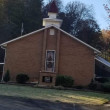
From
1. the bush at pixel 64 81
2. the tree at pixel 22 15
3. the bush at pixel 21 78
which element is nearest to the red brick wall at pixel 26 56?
the bush at pixel 21 78

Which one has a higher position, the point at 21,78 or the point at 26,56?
the point at 26,56

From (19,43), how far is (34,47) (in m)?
1.97

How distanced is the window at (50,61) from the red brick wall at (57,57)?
0.58 meters

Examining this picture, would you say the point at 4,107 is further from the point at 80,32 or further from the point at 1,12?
the point at 80,32

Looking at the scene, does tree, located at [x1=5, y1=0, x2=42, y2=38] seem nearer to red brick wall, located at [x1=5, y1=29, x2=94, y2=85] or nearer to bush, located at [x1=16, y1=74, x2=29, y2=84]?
red brick wall, located at [x1=5, y1=29, x2=94, y2=85]

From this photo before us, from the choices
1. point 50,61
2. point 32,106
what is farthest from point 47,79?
point 32,106

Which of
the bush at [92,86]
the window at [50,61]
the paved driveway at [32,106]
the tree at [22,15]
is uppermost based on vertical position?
the tree at [22,15]

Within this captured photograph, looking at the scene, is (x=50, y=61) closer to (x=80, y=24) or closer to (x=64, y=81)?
(x=64, y=81)

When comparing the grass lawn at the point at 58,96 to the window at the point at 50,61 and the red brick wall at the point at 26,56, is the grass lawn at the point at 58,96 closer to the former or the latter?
the window at the point at 50,61

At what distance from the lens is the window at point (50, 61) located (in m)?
33.4

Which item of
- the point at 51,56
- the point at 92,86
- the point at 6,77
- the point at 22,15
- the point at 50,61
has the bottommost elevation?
the point at 92,86

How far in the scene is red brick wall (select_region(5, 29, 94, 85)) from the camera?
3294 cm

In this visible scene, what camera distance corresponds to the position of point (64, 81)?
1201 inches

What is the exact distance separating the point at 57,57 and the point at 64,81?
12.9 ft
